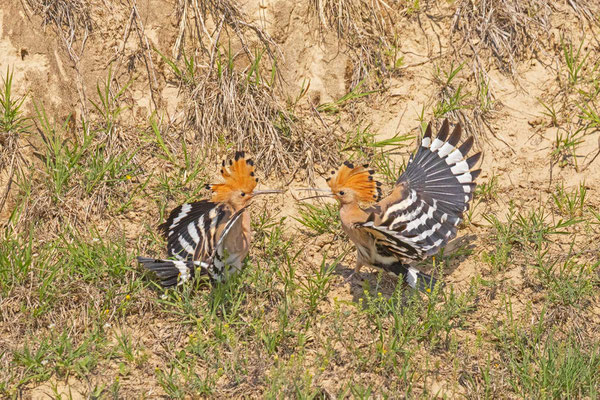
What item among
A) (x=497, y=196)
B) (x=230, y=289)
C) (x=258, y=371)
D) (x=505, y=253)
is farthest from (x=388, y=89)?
(x=258, y=371)

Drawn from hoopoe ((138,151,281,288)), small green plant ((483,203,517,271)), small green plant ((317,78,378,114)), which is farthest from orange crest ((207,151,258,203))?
small green plant ((483,203,517,271))

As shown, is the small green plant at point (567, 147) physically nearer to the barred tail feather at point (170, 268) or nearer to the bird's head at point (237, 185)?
the bird's head at point (237, 185)

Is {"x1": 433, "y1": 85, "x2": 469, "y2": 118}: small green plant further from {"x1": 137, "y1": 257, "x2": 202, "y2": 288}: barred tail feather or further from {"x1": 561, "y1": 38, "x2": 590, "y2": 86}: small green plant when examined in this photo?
{"x1": 137, "y1": 257, "x2": 202, "y2": 288}: barred tail feather

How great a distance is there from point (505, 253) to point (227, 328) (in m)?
1.51

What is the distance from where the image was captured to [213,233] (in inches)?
152

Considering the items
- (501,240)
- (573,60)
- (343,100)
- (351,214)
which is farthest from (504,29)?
(351,214)

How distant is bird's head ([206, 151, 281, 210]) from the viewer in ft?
12.8

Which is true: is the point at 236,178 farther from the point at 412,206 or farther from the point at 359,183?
the point at 412,206

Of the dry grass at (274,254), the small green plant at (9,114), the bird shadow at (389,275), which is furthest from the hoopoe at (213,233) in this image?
the small green plant at (9,114)

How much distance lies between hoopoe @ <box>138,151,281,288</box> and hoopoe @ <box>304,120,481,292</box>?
500 mm

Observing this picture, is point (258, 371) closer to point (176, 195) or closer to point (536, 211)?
point (176, 195)

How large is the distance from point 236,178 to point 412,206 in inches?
37.8

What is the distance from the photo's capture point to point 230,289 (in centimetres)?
382

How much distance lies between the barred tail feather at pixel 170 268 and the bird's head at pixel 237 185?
0.39m
